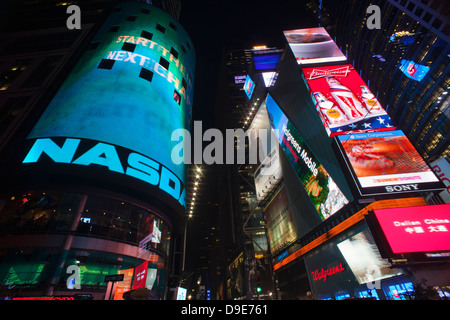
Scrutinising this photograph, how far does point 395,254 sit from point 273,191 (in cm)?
1976

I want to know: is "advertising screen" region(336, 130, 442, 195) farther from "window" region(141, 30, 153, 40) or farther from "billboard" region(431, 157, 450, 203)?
"window" region(141, 30, 153, 40)

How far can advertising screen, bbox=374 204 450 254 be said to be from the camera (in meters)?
10.8

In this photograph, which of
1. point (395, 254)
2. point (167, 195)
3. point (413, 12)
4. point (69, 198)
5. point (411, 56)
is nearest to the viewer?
point (395, 254)

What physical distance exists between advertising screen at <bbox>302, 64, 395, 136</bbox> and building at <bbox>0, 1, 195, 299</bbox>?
51.9 feet

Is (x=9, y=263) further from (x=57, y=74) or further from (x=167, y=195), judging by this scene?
(x=57, y=74)

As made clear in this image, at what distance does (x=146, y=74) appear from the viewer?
25203 mm

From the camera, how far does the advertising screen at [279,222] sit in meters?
24.8

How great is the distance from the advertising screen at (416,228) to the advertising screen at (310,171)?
126 inches

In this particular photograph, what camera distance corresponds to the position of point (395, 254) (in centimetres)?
1084

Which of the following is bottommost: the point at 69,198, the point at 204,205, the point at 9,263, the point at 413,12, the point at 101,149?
the point at 9,263

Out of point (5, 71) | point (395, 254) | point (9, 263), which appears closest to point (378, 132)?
point (395, 254)

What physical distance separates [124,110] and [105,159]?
253 inches

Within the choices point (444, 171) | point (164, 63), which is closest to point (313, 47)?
point (444, 171)

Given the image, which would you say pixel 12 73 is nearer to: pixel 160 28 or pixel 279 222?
pixel 160 28
